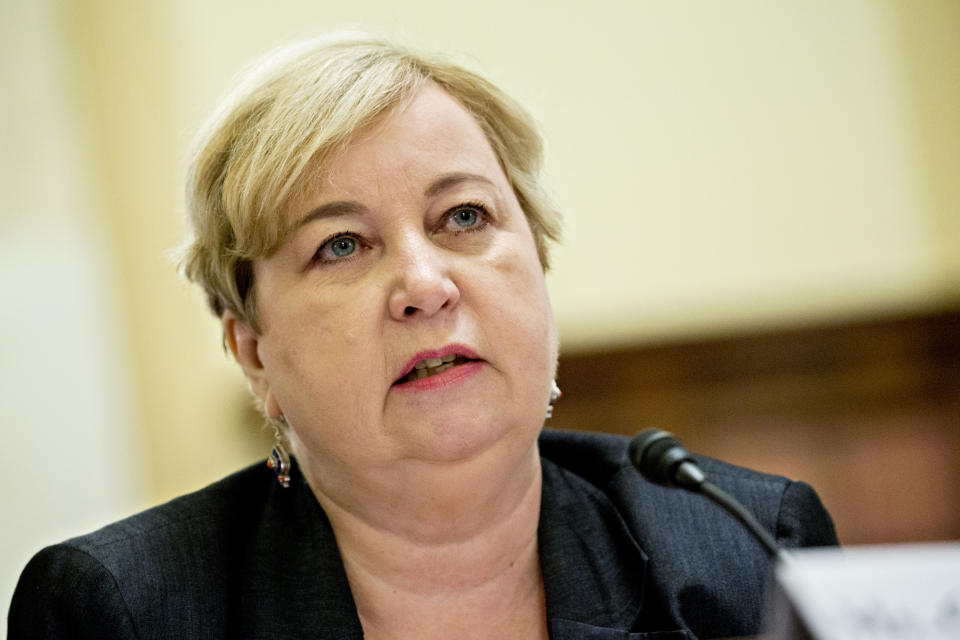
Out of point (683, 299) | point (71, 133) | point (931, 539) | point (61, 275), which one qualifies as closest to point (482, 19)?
point (683, 299)

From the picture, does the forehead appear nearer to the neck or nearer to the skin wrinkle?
the skin wrinkle

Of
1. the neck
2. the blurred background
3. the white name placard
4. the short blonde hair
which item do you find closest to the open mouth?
the neck

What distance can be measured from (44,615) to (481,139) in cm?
97

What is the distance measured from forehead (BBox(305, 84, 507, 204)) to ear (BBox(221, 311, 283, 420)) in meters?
0.31

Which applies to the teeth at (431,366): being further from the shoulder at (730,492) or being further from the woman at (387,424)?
the shoulder at (730,492)

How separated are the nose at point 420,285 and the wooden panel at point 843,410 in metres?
2.18

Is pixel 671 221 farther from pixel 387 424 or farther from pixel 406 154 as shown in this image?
pixel 387 424

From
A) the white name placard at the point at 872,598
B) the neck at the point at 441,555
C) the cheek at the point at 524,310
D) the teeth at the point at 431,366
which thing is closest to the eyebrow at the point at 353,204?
the cheek at the point at 524,310

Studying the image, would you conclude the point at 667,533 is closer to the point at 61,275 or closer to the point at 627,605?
the point at 627,605

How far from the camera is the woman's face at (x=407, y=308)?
1336mm

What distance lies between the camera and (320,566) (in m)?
1.49

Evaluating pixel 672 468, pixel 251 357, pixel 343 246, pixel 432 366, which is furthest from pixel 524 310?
pixel 251 357

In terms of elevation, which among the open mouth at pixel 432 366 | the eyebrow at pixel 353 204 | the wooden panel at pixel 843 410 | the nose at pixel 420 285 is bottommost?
the wooden panel at pixel 843 410

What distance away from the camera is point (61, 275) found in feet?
10.9
